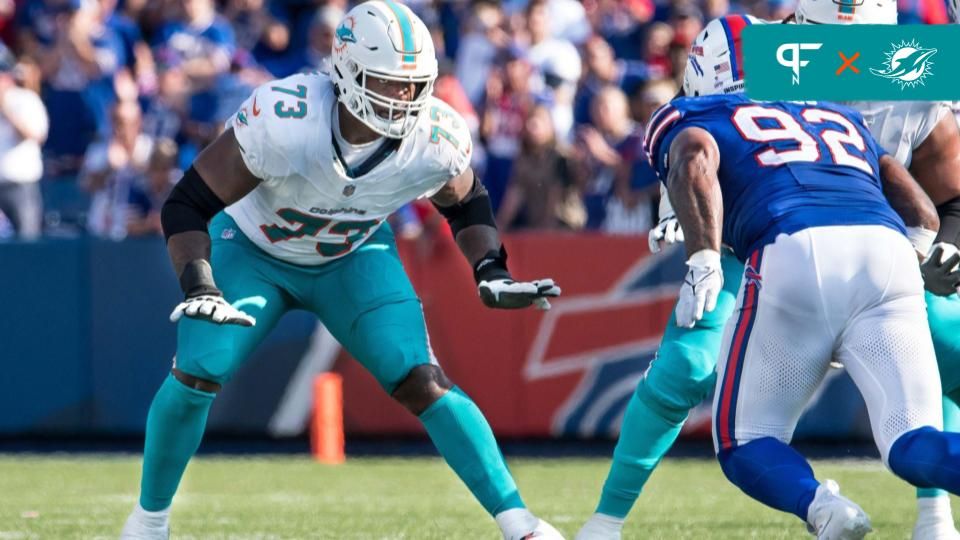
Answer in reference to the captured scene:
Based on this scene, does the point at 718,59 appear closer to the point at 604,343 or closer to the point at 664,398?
the point at 664,398

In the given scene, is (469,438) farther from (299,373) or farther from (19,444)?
(19,444)

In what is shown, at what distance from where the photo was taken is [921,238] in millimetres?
4453

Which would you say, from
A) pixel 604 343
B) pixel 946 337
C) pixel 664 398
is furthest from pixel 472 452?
pixel 604 343

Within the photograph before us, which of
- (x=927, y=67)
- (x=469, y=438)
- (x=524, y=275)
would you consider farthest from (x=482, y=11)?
(x=469, y=438)

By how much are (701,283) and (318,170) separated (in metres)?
1.25

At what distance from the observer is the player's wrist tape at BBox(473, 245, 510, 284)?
481 cm

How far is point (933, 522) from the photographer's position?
489cm

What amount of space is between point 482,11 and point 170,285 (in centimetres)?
275

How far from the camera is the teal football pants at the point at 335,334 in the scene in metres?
4.67

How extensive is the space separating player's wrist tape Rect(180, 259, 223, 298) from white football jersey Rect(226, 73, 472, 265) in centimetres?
32

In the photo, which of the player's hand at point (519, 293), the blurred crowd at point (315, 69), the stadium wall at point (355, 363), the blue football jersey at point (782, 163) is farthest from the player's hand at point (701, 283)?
the stadium wall at point (355, 363)

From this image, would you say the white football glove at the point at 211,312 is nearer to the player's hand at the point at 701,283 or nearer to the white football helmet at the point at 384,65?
the white football helmet at the point at 384,65

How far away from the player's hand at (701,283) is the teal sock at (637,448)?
78cm

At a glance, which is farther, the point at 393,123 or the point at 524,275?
the point at 524,275
